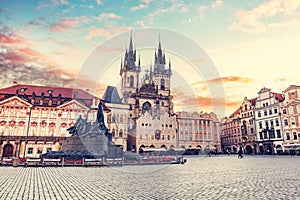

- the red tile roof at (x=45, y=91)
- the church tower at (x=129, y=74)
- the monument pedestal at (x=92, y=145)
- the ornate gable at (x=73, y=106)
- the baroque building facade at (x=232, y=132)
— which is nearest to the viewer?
the monument pedestal at (x=92, y=145)

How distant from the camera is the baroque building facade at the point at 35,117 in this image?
41.7 metres

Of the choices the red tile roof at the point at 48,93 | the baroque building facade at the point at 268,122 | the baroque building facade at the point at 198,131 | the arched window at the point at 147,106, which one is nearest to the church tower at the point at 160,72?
the arched window at the point at 147,106

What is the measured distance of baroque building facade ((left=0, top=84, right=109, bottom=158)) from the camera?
137ft

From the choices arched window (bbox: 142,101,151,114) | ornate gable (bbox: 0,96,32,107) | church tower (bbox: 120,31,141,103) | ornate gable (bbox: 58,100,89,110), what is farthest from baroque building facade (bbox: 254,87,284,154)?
ornate gable (bbox: 0,96,32,107)

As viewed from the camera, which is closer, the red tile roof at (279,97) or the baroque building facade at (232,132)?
the red tile roof at (279,97)

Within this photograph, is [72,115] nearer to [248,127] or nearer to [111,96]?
Answer: [111,96]

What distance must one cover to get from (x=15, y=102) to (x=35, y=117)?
4540mm

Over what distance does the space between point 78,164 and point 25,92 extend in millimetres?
32789

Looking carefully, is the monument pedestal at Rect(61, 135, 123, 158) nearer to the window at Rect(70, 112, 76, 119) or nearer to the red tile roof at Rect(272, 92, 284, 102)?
the window at Rect(70, 112, 76, 119)

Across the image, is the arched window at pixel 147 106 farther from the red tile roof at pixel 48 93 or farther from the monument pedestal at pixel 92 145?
the monument pedestal at pixel 92 145

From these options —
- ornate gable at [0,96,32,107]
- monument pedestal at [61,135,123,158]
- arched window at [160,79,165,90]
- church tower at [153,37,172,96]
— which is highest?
church tower at [153,37,172,96]

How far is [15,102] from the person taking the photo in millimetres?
43500

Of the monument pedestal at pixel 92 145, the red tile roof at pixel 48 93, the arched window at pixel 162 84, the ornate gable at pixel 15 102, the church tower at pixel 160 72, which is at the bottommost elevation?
the monument pedestal at pixel 92 145

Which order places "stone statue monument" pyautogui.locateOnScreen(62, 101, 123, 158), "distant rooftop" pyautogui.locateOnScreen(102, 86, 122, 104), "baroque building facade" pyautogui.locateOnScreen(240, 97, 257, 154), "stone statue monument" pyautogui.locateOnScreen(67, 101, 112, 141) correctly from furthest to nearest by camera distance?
1. "distant rooftop" pyautogui.locateOnScreen(102, 86, 122, 104)
2. "baroque building facade" pyautogui.locateOnScreen(240, 97, 257, 154)
3. "stone statue monument" pyautogui.locateOnScreen(67, 101, 112, 141)
4. "stone statue monument" pyautogui.locateOnScreen(62, 101, 123, 158)
